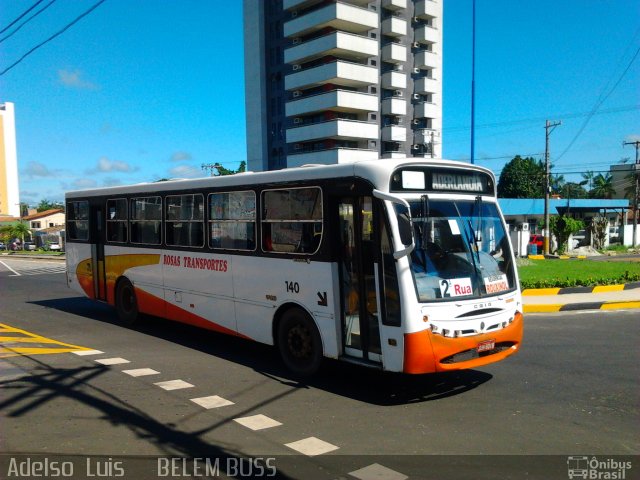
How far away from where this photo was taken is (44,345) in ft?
30.6

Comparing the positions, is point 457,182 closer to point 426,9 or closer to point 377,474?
point 377,474

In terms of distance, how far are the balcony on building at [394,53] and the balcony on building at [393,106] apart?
3.98 metres

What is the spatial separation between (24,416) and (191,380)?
81.1 inches

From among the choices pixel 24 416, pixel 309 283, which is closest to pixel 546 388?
pixel 309 283

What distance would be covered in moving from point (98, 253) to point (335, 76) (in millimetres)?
37894

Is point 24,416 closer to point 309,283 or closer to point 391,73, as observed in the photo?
point 309,283

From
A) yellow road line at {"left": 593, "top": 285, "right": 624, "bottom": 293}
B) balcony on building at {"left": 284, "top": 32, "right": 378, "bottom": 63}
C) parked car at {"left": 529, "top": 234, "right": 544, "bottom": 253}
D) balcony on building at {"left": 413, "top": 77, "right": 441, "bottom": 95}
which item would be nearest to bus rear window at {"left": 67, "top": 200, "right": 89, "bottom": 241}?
yellow road line at {"left": 593, "top": 285, "right": 624, "bottom": 293}

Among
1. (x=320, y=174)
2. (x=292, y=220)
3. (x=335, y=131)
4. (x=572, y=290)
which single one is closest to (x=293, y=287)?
(x=292, y=220)

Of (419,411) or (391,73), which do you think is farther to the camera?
(391,73)

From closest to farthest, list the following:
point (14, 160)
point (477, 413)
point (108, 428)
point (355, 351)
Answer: point (108, 428) < point (477, 413) < point (355, 351) < point (14, 160)

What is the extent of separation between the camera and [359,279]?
6430 millimetres

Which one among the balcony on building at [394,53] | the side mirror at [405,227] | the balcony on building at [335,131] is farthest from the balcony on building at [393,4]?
the side mirror at [405,227]

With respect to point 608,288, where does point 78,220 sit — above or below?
above

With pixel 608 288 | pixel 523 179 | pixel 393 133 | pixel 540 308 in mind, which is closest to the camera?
pixel 540 308
